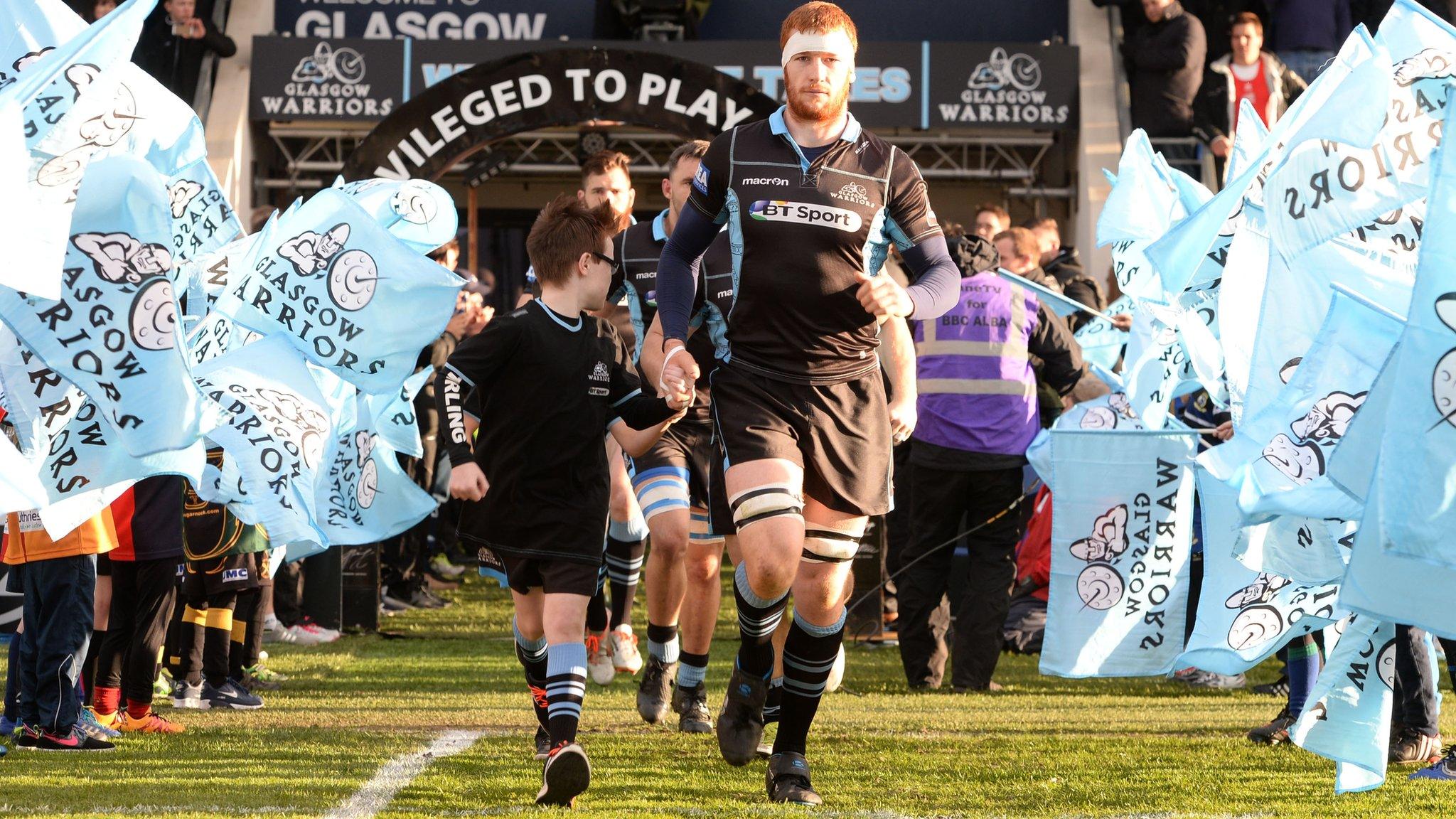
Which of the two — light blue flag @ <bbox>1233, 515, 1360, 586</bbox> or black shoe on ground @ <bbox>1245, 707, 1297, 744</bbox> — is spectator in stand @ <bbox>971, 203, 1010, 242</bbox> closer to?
black shoe on ground @ <bbox>1245, 707, 1297, 744</bbox>

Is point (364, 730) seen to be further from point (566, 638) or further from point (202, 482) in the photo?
point (566, 638)

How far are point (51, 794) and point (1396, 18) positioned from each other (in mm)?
4391

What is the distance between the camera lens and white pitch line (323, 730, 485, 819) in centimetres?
475

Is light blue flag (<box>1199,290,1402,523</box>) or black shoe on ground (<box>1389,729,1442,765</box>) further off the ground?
light blue flag (<box>1199,290,1402,523</box>)

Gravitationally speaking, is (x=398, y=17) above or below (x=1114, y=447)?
above

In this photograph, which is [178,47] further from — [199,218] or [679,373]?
[679,373]

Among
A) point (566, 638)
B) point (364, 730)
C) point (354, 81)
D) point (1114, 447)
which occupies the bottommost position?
point (364, 730)

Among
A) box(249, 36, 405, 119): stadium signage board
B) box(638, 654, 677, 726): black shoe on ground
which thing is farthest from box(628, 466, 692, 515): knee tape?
box(249, 36, 405, 119): stadium signage board

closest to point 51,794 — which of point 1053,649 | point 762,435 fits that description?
point 762,435

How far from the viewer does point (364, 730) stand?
6363 millimetres

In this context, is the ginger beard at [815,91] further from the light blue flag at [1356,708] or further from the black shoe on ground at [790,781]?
the light blue flag at [1356,708]

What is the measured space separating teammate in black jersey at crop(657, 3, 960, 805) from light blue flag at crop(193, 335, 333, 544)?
5.73 feet

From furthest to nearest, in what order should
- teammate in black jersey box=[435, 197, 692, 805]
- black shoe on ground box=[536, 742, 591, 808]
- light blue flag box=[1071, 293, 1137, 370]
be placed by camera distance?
1. light blue flag box=[1071, 293, 1137, 370]
2. teammate in black jersey box=[435, 197, 692, 805]
3. black shoe on ground box=[536, 742, 591, 808]

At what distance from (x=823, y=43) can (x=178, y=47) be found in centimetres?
1257
